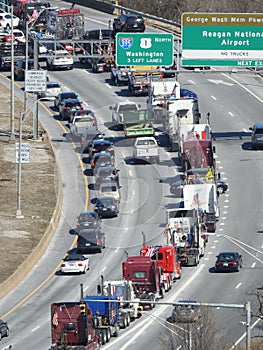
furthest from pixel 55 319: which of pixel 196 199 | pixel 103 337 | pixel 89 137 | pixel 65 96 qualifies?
pixel 65 96

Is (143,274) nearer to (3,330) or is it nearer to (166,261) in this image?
(166,261)

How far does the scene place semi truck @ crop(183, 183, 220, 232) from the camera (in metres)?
102

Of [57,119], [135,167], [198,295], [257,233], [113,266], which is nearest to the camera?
[198,295]

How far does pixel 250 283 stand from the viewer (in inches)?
3536

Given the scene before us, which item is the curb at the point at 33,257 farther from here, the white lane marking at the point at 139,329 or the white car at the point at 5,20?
the white car at the point at 5,20

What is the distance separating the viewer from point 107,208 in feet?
344

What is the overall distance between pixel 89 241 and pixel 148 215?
8171 mm

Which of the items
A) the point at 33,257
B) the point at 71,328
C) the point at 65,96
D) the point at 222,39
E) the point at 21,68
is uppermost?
the point at 222,39

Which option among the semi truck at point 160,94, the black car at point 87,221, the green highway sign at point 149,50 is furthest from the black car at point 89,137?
the black car at point 87,221

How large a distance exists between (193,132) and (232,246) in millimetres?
16692

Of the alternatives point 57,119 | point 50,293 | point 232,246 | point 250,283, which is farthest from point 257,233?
point 57,119

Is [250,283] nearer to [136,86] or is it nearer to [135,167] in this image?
[135,167]

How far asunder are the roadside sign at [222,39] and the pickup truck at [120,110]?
17572mm

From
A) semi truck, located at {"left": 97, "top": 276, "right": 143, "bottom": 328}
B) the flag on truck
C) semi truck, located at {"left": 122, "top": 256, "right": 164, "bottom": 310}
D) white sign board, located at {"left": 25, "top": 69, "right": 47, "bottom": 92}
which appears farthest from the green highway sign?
semi truck, located at {"left": 97, "top": 276, "right": 143, "bottom": 328}
